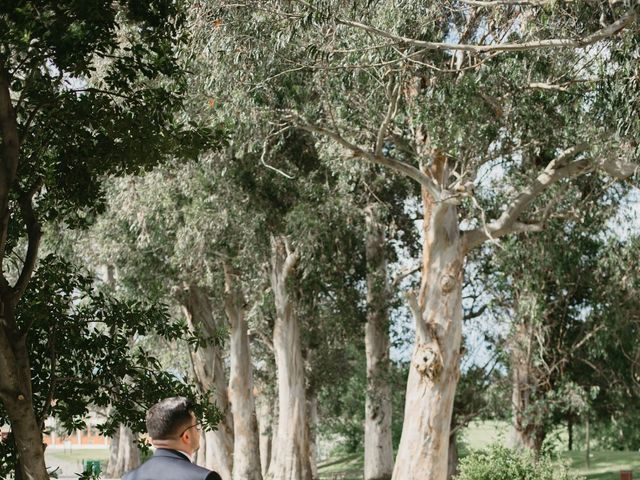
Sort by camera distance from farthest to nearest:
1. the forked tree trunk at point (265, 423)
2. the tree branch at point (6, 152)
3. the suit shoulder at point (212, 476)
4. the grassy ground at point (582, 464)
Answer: the forked tree trunk at point (265, 423) < the grassy ground at point (582, 464) < the tree branch at point (6, 152) < the suit shoulder at point (212, 476)

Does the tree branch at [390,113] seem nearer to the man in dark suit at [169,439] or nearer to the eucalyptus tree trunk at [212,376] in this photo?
the eucalyptus tree trunk at [212,376]

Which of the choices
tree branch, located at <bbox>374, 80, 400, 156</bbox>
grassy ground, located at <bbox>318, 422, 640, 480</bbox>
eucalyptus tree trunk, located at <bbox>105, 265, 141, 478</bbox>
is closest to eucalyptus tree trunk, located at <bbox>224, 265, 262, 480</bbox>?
grassy ground, located at <bbox>318, 422, 640, 480</bbox>

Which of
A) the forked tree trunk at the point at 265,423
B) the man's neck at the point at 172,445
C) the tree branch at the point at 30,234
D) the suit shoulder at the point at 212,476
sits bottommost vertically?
the suit shoulder at the point at 212,476

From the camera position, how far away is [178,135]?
8.07m

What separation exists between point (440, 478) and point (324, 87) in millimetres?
7316

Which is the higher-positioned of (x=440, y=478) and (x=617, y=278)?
(x=617, y=278)

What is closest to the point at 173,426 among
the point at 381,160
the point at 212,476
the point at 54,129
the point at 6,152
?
the point at 212,476

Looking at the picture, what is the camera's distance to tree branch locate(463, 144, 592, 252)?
1745 centimetres

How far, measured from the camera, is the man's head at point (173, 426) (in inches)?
170

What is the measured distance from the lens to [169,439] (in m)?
4.30

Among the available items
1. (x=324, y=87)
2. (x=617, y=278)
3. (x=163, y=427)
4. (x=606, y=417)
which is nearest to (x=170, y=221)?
(x=324, y=87)

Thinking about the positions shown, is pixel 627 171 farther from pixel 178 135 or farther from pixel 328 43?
pixel 178 135

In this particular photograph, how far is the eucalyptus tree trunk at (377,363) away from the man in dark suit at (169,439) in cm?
1844

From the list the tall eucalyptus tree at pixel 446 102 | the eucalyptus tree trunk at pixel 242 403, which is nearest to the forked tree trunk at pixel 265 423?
the eucalyptus tree trunk at pixel 242 403
